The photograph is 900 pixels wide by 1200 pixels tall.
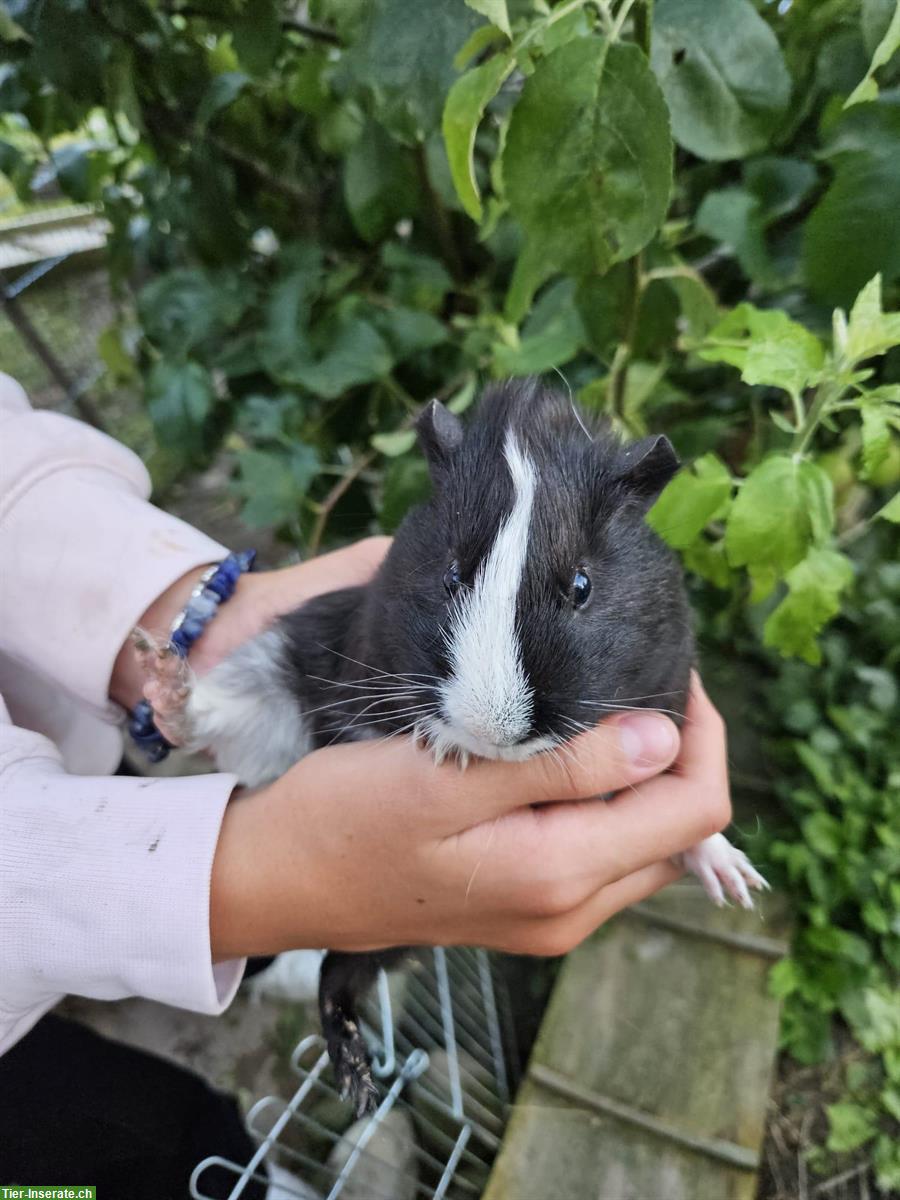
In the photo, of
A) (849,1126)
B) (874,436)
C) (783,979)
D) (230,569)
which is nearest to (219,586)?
(230,569)

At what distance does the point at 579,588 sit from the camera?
2.52 ft

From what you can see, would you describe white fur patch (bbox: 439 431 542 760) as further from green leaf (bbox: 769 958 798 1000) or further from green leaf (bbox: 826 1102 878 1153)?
green leaf (bbox: 826 1102 878 1153)

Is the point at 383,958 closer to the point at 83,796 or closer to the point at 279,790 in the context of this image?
the point at 279,790

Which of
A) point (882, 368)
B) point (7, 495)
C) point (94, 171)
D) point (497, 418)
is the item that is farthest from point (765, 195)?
point (94, 171)

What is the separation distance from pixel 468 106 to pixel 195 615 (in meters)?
0.89

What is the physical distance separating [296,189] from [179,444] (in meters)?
0.62

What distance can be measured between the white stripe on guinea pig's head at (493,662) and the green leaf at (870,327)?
0.40m

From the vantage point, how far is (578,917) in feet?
3.07

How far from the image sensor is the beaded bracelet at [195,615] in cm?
124

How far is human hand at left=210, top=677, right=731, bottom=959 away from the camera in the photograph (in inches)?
33.2

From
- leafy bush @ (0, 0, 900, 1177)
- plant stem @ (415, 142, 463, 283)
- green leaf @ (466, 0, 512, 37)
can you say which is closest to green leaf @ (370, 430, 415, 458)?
leafy bush @ (0, 0, 900, 1177)

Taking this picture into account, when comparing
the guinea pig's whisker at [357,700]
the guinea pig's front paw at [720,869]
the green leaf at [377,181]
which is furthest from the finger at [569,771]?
the green leaf at [377,181]

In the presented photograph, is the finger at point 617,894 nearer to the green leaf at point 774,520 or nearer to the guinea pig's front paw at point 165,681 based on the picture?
the green leaf at point 774,520

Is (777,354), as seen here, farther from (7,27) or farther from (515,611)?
(7,27)
